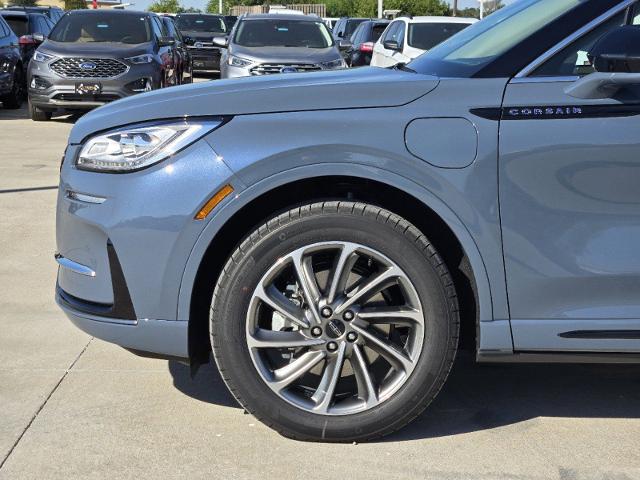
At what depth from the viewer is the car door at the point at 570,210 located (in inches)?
137

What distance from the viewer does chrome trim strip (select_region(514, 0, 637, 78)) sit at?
3.61 meters

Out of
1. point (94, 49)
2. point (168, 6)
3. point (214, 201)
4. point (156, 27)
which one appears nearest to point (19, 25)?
point (156, 27)

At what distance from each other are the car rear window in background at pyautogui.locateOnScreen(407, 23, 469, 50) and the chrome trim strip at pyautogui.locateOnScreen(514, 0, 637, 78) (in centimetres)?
1305

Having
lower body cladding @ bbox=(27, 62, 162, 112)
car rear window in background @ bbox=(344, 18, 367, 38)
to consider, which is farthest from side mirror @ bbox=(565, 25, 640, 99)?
car rear window in background @ bbox=(344, 18, 367, 38)

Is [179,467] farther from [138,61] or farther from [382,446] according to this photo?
[138,61]

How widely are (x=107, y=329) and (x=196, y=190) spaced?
2.16 feet

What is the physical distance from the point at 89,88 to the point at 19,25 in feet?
21.3

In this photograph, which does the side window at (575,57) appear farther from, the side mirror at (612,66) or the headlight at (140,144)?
the headlight at (140,144)

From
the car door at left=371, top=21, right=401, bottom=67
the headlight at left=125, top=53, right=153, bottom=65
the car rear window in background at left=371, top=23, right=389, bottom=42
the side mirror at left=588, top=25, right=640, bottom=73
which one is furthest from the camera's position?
the car rear window in background at left=371, top=23, right=389, bottom=42

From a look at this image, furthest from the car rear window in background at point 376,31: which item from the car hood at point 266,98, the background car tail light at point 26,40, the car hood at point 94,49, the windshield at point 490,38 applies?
the car hood at point 266,98

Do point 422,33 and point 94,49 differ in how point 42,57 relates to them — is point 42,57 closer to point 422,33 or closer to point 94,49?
point 94,49

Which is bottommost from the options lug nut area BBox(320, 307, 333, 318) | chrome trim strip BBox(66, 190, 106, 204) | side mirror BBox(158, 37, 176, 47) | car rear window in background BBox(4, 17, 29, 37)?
lug nut area BBox(320, 307, 333, 318)

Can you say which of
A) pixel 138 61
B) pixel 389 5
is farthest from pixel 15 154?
pixel 389 5

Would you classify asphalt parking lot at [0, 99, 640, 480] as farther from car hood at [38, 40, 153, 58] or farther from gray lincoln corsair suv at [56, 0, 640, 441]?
car hood at [38, 40, 153, 58]
